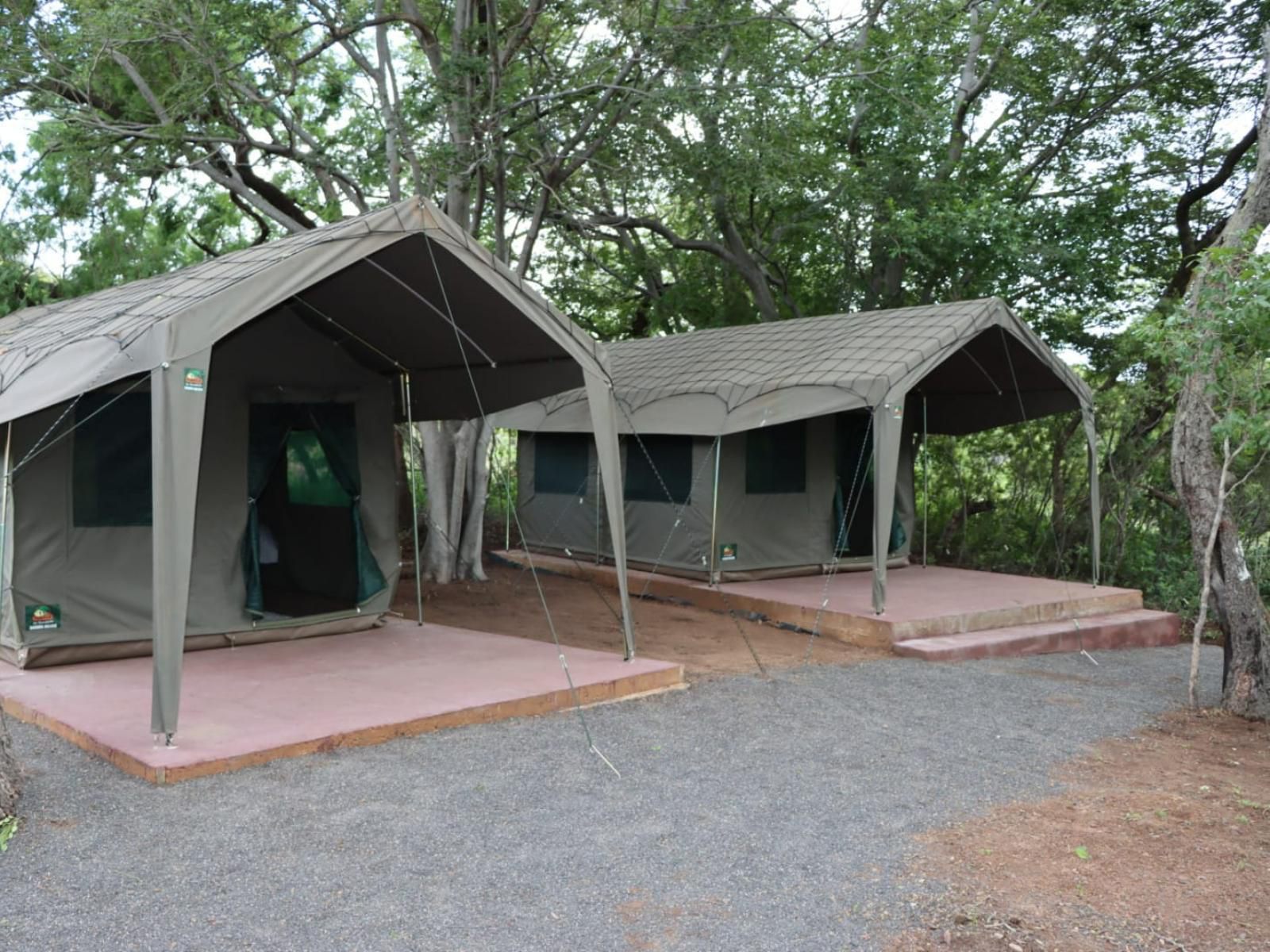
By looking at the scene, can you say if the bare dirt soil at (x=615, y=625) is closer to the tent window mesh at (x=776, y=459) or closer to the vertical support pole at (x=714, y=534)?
the vertical support pole at (x=714, y=534)

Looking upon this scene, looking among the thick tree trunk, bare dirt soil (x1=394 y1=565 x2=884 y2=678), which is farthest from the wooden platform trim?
the thick tree trunk

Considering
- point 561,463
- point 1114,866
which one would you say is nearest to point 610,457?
point 1114,866

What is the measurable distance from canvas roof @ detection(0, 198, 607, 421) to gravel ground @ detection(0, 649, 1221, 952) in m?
1.79

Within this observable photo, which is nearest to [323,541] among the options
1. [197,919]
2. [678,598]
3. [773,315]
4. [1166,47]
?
[678,598]

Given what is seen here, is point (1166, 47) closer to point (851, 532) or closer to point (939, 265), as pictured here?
point (939, 265)

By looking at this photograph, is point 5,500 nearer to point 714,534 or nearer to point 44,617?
point 44,617

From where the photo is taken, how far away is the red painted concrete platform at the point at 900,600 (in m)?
8.51

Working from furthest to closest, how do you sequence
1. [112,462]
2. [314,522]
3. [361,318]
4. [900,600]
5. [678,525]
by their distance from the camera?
[678,525] < [900,600] < [314,522] < [361,318] < [112,462]

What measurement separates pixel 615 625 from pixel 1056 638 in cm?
341

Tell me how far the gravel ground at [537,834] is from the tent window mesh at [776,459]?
14.2ft

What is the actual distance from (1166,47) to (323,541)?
37.4ft

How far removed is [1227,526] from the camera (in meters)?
6.38

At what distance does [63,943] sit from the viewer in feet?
10.3

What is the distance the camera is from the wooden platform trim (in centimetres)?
464
